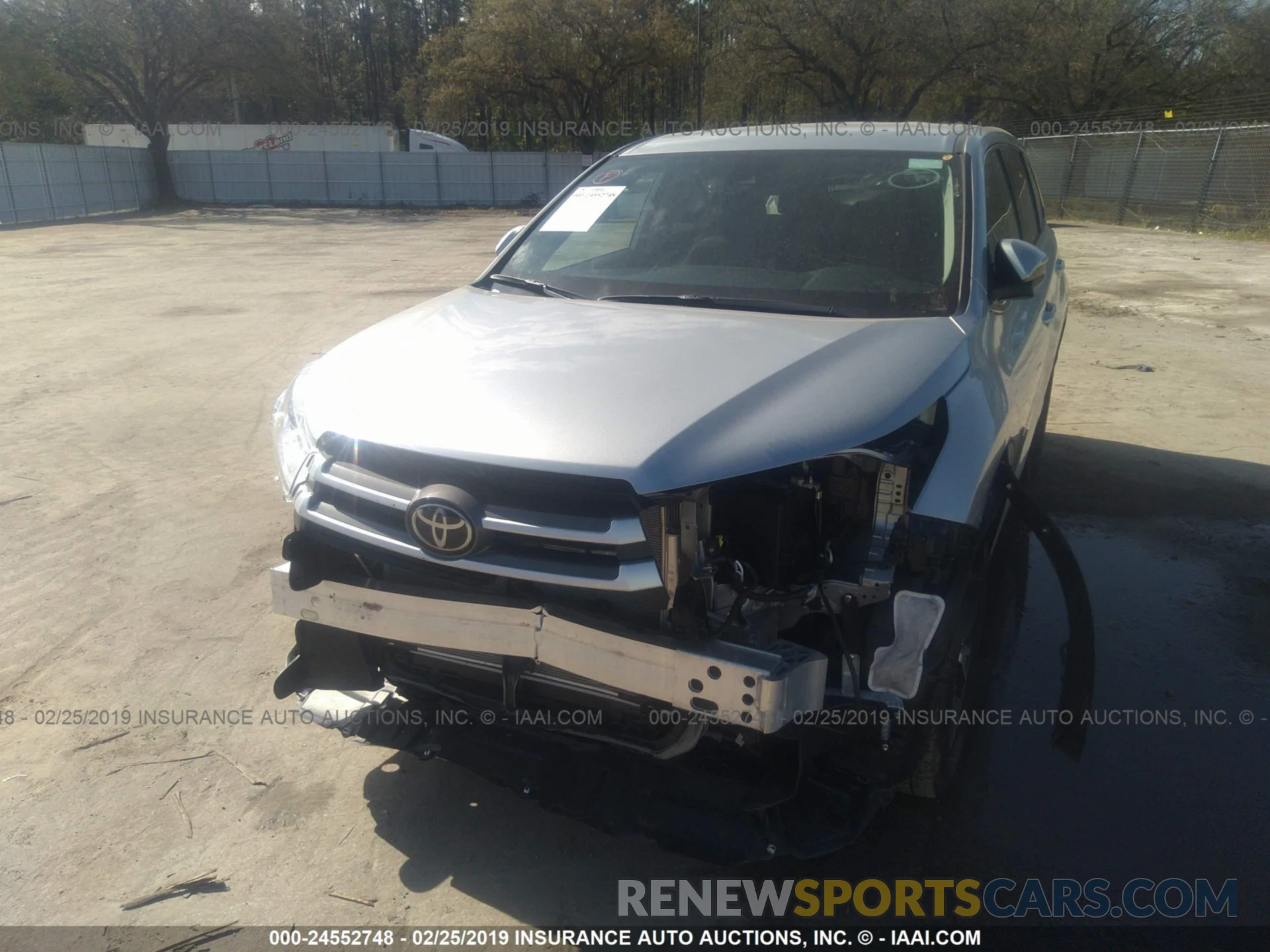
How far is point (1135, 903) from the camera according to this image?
8.13ft

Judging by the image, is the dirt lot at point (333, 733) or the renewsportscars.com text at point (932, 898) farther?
the dirt lot at point (333, 733)

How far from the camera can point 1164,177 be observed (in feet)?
76.0

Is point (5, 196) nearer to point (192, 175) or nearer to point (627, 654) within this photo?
point (192, 175)

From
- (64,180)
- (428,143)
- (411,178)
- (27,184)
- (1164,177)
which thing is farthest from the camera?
(428,143)

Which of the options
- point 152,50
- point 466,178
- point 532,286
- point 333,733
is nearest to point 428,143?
point 466,178

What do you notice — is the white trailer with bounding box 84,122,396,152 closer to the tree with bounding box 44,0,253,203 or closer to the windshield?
the tree with bounding box 44,0,253,203

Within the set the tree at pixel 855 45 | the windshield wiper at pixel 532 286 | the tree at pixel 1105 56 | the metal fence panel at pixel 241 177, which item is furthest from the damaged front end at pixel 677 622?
the metal fence panel at pixel 241 177

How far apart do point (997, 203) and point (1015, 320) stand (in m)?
0.54

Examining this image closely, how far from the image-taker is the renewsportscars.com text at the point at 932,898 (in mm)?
2467

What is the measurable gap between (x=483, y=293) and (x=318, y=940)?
220 centimetres

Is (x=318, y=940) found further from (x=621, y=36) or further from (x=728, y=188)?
(x=621, y=36)

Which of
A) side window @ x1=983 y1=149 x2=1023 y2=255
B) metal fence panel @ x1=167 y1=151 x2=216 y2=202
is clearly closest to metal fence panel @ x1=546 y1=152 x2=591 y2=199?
metal fence panel @ x1=167 y1=151 x2=216 y2=202

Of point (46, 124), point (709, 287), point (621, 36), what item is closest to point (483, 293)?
point (709, 287)

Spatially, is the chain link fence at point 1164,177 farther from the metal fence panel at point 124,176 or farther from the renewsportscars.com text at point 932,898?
the metal fence panel at point 124,176
